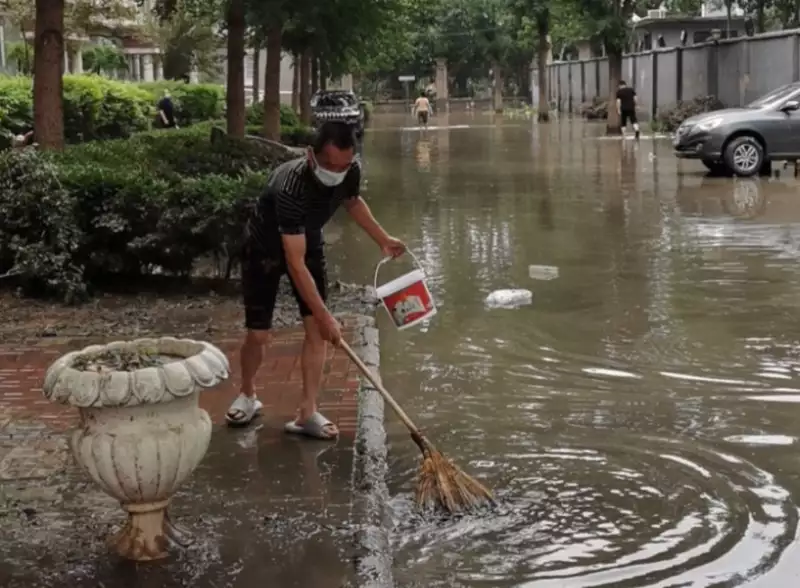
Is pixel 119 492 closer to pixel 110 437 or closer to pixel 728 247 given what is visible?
pixel 110 437

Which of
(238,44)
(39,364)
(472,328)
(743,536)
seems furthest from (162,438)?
(238,44)

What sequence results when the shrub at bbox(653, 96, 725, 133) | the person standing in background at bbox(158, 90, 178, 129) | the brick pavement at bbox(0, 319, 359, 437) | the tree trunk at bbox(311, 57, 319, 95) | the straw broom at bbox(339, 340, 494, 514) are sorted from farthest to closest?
1. the tree trunk at bbox(311, 57, 319, 95)
2. the shrub at bbox(653, 96, 725, 133)
3. the person standing in background at bbox(158, 90, 178, 129)
4. the brick pavement at bbox(0, 319, 359, 437)
5. the straw broom at bbox(339, 340, 494, 514)

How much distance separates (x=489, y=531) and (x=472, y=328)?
3962 millimetres

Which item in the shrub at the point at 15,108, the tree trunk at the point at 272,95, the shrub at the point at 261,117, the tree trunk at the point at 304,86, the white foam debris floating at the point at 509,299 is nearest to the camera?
the white foam debris floating at the point at 509,299

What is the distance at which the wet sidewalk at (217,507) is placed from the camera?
14.4ft

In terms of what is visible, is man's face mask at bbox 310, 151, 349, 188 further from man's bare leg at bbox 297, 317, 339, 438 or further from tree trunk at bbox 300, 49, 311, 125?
tree trunk at bbox 300, 49, 311, 125

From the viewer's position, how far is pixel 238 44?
16297 mm

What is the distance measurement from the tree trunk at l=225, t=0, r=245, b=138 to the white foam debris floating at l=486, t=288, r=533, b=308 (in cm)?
727

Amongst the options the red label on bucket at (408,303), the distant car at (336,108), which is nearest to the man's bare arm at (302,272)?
the red label on bucket at (408,303)

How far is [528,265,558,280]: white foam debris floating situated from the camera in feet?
35.4

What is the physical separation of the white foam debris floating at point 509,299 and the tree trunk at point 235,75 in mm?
7274

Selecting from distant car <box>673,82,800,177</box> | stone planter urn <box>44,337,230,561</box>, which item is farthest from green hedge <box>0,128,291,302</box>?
distant car <box>673,82,800,177</box>

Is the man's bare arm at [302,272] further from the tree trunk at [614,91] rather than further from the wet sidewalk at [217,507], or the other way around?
the tree trunk at [614,91]

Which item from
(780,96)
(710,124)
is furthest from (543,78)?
(710,124)
